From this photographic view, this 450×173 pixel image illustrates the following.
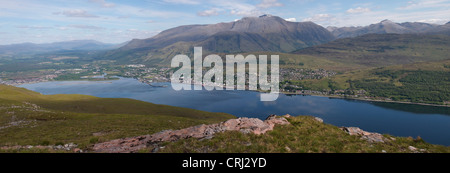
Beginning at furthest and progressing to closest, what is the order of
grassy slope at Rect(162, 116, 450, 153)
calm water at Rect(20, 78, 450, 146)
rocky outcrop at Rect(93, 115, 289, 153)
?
calm water at Rect(20, 78, 450, 146), rocky outcrop at Rect(93, 115, 289, 153), grassy slope at Rect(162, 116, 450, 153)

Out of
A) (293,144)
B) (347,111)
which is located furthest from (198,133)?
(347,111)

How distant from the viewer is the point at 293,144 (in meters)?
13.8

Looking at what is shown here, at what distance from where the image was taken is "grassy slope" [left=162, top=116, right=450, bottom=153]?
42.9ft

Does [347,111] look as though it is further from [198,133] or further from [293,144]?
[198,133]

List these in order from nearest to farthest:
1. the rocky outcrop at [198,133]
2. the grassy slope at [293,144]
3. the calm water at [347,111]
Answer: the grassy slope at [293,144] < the rocky outcrop at [198,133] < the calm water at [347,111]

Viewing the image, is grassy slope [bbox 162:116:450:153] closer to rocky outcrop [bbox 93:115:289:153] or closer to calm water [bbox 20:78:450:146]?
rocky outcrop [bbox 93:115:289:153]

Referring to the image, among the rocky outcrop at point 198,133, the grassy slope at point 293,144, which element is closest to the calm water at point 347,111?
the rocky outcrop at point 198,133

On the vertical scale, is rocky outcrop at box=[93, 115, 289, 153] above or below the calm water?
above

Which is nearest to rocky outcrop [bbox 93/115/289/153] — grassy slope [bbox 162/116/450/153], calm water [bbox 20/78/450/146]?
grassy slope [bbox 162/116/450/153]

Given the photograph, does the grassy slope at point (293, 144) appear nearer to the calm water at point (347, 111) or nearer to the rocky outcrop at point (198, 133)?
the rocky outcrop at point (198, 133)

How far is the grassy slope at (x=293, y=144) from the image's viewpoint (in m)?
13.1

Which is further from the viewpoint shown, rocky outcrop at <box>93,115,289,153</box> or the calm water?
the calm water
